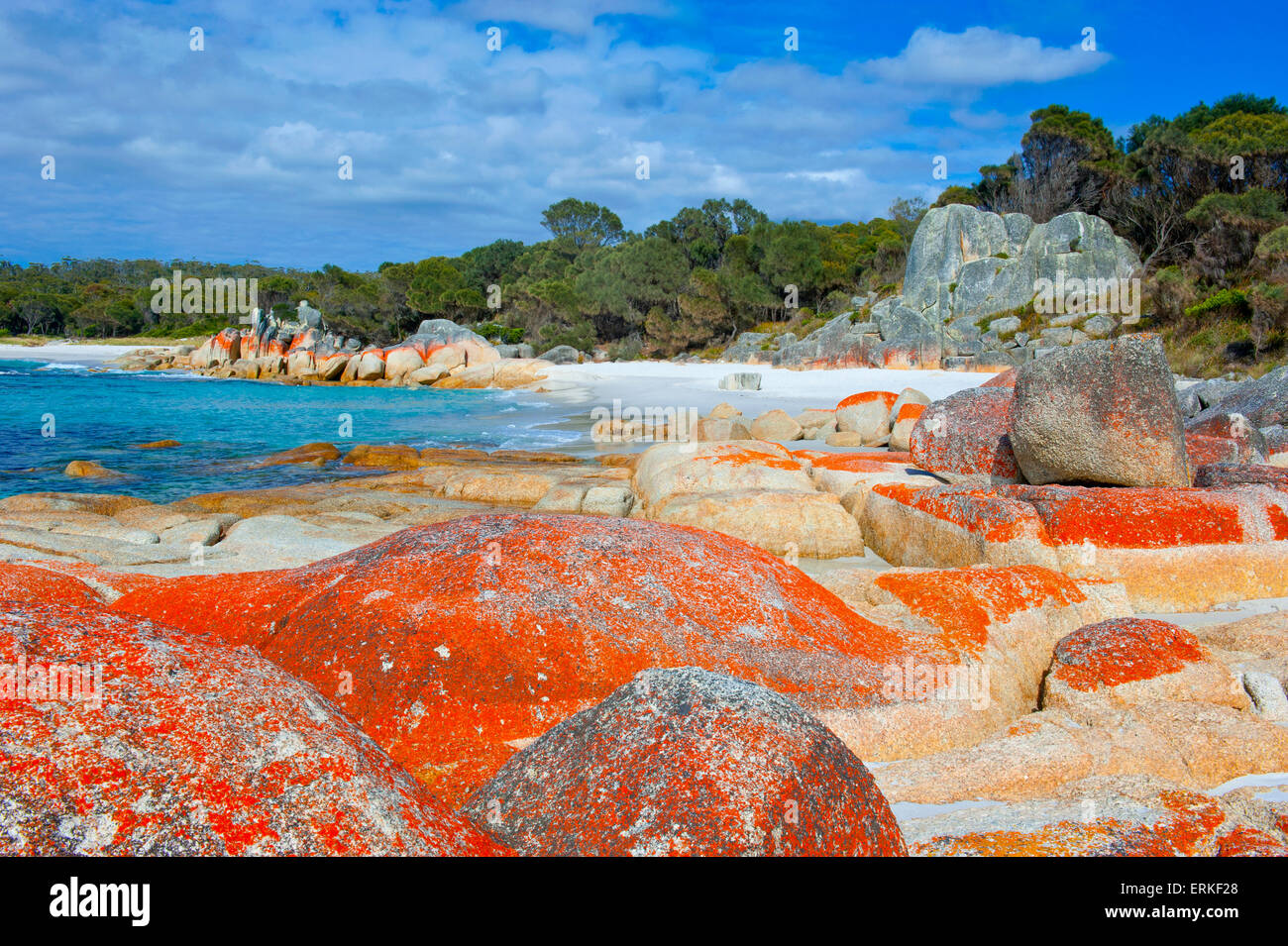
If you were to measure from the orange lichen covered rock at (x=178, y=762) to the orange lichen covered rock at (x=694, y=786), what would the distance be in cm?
29

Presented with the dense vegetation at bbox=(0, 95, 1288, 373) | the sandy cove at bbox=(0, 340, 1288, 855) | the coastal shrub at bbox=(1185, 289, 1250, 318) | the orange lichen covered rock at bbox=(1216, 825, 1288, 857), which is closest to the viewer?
the orange lichen covered rock at bbox=(1216, 825, 1288, 857)

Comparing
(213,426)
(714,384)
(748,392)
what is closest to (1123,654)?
(748,392)

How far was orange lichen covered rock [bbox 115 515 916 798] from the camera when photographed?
385 cm

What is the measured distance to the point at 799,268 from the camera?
2142 inches

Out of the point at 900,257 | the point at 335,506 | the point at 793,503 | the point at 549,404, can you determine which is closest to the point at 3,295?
the point at 549,404

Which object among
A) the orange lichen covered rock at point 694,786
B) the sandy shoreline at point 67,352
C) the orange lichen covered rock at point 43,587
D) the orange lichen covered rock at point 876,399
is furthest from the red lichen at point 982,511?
the sandy shoreline at point 67,352

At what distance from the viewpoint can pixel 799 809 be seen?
226cm

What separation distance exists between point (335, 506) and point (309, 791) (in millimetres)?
11568

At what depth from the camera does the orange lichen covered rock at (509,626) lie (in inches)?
151

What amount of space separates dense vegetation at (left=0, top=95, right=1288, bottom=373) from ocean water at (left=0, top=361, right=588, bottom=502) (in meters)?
19.0

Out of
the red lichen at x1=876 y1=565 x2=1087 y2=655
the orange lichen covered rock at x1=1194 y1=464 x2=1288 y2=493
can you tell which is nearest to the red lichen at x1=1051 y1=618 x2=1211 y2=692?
the red lichen at x1=876 y1=565 x2=1087 y2=655

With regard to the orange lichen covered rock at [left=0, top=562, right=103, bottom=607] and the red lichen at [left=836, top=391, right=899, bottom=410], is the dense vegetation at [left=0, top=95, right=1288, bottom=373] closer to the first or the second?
the red lichen at [left=836, top=391, right=899, bottom=410]

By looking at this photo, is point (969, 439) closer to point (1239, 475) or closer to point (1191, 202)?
point (1239, 475)
